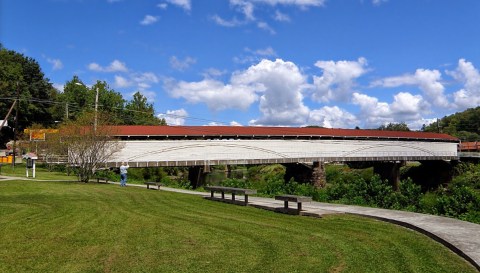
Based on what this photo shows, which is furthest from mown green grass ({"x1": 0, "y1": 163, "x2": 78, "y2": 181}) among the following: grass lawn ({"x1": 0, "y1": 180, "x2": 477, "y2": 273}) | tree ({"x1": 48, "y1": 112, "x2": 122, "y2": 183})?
grass lawn ({"x1": 0, "y1": 180, "x2": 477, "y2": 273})

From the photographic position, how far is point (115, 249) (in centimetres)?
661

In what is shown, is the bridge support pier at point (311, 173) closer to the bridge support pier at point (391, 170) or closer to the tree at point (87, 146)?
the bridge support pier at point (391, 170)

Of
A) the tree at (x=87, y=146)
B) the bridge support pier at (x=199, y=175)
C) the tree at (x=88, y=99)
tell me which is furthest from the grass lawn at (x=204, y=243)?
the tree at (x=88, y=99)

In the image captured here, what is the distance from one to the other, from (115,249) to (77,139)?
18.5m

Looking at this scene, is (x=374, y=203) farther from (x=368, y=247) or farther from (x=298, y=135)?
(x=298, y=135)

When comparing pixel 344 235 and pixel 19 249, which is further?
pixel 344 235

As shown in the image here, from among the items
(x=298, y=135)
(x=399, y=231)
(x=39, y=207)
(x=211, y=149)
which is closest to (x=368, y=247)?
(x=399, y=231)

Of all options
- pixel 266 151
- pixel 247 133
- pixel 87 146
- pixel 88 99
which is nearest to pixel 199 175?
pixel 247 133

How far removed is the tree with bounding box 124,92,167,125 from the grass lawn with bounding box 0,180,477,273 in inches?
2064

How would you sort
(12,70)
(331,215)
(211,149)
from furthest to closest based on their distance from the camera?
(12,70) → (211,149) → (331,215)

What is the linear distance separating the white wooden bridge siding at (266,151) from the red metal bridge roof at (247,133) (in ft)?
1.86

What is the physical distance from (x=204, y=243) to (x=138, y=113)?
58.1 metres

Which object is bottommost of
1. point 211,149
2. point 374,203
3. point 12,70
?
point 374,203

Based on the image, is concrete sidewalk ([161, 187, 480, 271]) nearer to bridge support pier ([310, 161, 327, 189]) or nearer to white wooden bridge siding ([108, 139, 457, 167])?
white wooden bridge siding ([108, 139, 457, 167])
